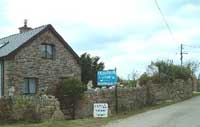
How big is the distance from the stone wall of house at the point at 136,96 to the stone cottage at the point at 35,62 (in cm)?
636

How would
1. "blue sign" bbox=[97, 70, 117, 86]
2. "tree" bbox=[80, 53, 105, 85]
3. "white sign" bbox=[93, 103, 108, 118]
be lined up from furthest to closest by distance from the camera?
"tree" bbox=[80, 53, 105, 85] → "blue sign" bbox=[97, 70, 117, 86] → "white sign" bbox=[93, 103, 108, 118]

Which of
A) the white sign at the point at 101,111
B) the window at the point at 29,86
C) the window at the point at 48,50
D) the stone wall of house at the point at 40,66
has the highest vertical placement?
the window at the point at 48,50

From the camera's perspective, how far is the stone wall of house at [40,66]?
1316 inches

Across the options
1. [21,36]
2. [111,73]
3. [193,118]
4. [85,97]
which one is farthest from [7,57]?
[193,118]

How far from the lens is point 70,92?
3144 cm

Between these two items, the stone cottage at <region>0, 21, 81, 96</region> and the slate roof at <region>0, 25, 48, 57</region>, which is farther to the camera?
the slate roof at <region>0, 25, 48, 57</region>

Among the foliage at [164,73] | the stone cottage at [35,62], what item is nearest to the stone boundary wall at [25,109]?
the stone cottage at [35,62]

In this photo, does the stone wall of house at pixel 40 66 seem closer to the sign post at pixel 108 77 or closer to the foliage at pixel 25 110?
the foliage at pixel 25 110

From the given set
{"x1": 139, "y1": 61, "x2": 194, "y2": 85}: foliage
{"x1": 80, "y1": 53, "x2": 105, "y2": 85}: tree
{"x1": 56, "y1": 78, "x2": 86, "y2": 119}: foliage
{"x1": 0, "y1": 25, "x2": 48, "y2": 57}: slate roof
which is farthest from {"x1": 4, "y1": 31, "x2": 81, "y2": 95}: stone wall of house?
{"x1": 80, "y1": 53, "x2": 105, "y2": 85}: tree

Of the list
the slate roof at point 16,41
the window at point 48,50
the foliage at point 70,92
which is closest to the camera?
the foliage at point 70,92

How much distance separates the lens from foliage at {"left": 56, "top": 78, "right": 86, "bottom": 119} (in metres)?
30.0

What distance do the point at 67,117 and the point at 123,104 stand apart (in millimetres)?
4003

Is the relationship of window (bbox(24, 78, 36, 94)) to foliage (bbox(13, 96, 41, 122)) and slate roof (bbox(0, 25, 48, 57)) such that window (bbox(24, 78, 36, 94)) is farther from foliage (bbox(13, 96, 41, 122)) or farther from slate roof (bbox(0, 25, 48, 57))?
foliage (bbox(13, 96, 41, 122))

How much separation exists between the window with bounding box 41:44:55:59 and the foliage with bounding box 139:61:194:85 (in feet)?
25.0
